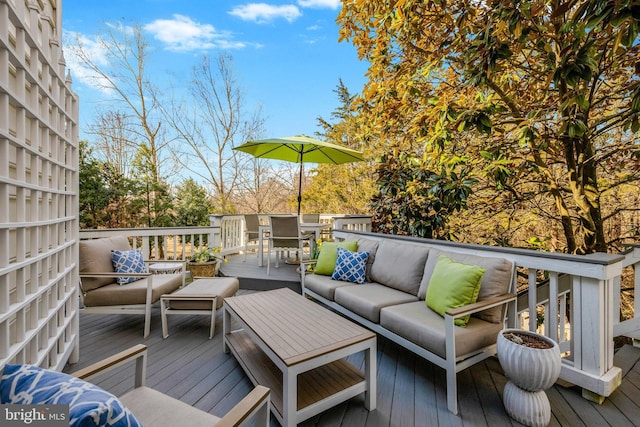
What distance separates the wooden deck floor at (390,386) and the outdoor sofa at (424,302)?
0.23 m

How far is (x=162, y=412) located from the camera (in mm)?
1336

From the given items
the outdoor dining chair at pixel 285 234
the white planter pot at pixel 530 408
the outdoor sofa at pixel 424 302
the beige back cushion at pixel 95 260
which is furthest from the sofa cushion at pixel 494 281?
the beige back cushion at pixel 95 260

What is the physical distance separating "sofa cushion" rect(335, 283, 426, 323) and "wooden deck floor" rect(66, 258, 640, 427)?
0.43 metres

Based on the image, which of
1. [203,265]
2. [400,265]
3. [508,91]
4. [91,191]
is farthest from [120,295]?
[508,91]

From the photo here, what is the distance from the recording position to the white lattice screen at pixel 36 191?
144cm

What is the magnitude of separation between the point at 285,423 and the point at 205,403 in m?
0.71

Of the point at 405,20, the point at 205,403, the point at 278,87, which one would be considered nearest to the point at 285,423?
the point at 205,403

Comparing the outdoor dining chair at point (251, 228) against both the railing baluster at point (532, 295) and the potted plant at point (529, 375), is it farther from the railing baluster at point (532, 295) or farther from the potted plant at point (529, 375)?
the potted plant at point (529, 375)

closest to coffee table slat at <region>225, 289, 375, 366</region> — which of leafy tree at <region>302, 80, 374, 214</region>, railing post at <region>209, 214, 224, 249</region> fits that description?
railing post at <region>209, 214, 224, 249</region>

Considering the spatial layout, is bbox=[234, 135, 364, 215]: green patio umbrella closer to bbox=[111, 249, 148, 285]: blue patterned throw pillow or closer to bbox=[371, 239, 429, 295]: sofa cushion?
bbox=[371, 239, 429, 295]: sofa cushion

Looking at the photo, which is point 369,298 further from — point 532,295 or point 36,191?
point 36,191

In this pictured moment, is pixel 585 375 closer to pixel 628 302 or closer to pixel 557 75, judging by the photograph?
pixel 557 75

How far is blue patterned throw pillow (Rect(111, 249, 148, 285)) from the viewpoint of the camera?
132 inches

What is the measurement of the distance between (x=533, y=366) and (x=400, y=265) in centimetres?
150
